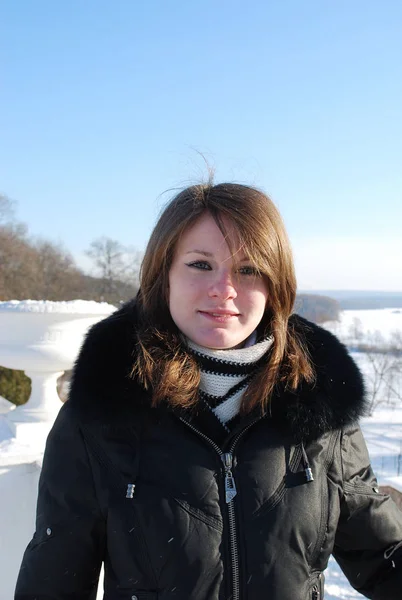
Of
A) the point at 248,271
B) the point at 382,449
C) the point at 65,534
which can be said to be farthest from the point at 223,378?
the point at 382,449

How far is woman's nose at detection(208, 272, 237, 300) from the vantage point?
49.1 inches

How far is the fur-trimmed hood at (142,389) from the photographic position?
4.03 ft

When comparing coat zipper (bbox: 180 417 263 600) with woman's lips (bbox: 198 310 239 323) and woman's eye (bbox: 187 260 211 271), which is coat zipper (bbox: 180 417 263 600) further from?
woman's eye (bbox: 187 260 211 271)

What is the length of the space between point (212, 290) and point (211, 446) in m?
0.37

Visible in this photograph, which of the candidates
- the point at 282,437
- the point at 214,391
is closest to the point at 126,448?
the point at 214,391

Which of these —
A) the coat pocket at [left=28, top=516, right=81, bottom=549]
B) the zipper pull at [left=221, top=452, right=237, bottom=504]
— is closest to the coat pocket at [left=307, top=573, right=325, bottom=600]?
the zipper pull at [left=221, top=452, right=237, bottom=504]

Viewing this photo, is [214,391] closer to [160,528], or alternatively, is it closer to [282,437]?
[282,437]

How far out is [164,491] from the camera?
1.15 metres

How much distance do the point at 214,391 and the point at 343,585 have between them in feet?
8.95

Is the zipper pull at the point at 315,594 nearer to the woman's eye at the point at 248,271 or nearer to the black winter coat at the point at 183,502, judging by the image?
the black winter coat at the point at 183,502

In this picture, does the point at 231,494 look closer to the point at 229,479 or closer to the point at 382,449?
the point at 229,479

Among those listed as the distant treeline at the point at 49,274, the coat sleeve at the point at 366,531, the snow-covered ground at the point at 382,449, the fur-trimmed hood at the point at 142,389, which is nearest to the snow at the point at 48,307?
the fur-trimmed hood at the point at 142,389

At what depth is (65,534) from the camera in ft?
3.78

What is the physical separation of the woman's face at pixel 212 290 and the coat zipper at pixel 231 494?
0.22 metres
